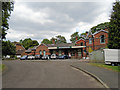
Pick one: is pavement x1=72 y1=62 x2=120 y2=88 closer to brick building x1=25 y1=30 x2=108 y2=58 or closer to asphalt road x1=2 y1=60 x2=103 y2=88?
asphalt road x1=2 y1=60 x2=103 y2=88

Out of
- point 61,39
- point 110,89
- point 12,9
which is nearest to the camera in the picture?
point 110,89

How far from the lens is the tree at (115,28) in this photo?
20.6 m

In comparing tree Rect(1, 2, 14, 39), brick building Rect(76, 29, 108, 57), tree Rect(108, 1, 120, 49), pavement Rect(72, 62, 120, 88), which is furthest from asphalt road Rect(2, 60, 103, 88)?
brick building Rect(76, 29, 108, 57)

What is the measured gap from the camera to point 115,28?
68.6 feet

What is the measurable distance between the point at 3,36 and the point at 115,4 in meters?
18.9

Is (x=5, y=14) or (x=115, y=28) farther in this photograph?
(x=115, y=28)

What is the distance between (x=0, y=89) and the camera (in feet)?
22.2

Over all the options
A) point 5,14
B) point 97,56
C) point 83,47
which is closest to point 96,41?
point 83,47

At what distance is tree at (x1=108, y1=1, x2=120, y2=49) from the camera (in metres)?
20.6

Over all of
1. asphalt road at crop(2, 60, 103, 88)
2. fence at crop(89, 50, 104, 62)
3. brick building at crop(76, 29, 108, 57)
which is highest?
brick building at crop(76, 29, 108, 57)

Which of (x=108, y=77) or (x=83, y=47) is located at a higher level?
(x=83, y=47)

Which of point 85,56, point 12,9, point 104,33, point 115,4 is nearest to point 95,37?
point 104,33

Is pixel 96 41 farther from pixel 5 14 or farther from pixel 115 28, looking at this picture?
pixel 5 14

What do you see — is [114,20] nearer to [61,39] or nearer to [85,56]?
[85,56]
